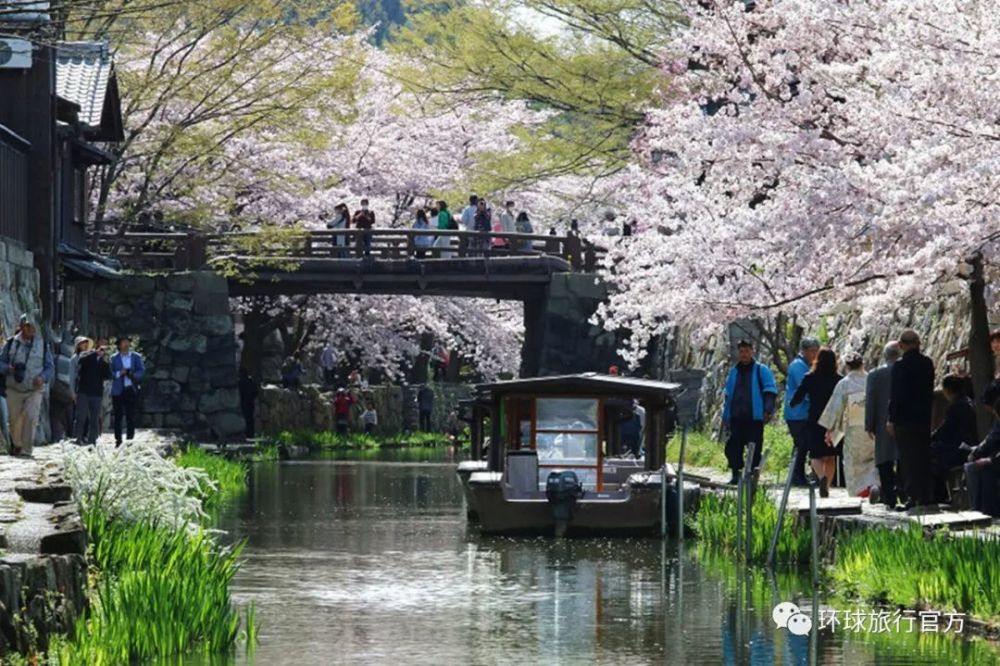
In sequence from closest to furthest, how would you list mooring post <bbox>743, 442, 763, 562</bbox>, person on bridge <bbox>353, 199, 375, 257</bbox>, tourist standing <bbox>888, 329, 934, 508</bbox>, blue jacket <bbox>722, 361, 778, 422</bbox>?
tourist standing <bbox>888, 329, 934, 508</bbox>
mooring post <bbox>743, 442, 763, 562</bbox>
blue jacket <bbox>722, 361, 778, 422</bbox>
person on bridge <bbox>353, 199, 375, 257</bbox>

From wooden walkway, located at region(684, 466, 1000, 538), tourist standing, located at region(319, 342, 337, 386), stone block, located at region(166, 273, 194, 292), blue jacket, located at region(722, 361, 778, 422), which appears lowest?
wooden walkway, located at region(684, 466, 1000, 538)

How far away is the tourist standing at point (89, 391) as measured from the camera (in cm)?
3020

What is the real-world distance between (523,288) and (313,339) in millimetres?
13495

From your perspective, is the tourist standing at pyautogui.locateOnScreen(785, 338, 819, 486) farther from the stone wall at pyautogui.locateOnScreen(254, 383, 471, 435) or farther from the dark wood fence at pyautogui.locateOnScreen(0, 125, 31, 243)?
the stone wall at pyautogui.locateOnScreen(254, 383, 471, 435)

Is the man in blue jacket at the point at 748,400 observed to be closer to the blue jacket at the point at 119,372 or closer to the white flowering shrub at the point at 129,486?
the white flowering shrub at the point at 129,486

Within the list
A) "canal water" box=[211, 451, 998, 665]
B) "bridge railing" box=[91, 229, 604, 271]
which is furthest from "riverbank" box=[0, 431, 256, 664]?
"bridge railing" box=[91, 229, 604, 271]

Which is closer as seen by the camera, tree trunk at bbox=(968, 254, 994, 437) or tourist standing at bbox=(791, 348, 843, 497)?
tree trunk at bbox=(968, 254, 994, 437)

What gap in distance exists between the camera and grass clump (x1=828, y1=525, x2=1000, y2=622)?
14375 mm

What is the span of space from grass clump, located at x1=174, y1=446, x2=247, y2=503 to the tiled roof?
616cm

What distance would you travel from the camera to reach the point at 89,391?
99.5ft

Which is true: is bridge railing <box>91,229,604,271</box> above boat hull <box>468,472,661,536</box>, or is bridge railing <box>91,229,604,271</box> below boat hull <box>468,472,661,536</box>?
above

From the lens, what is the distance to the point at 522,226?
180 ft

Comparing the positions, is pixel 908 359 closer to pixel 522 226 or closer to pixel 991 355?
pixel 991 355

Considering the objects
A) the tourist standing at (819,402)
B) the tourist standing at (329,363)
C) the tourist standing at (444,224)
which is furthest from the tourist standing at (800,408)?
the tourist standing at (329,363)
